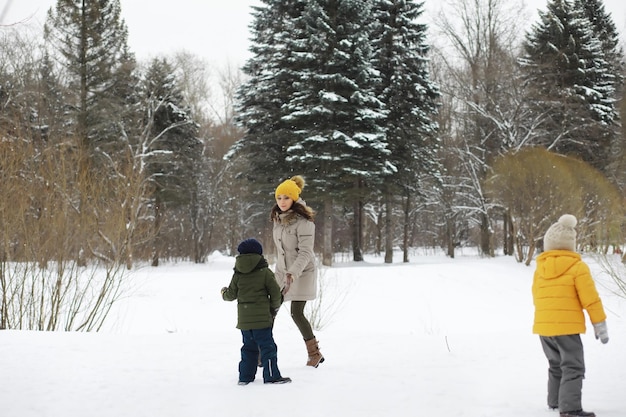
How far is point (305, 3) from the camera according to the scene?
23266mm

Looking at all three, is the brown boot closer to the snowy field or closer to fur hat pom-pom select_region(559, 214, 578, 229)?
the snowy field

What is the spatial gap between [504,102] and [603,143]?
16.6 ft

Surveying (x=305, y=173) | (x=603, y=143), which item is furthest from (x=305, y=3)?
(x=603, y=143)

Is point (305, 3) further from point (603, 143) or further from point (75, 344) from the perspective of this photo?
point (75, 344)

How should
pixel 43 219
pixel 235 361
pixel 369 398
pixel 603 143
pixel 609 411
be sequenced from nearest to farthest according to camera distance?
pixel 609 411 < pixel 369 398 < pixel 235 361 < pixel 43 219 < pixel 603 143

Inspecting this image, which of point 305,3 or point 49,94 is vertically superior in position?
point 305,3

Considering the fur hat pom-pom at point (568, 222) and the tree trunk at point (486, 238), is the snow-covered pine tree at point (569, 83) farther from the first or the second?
the fur hat pom-pom at point (568, 222)

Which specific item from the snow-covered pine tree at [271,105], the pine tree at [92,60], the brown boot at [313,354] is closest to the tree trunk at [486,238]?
the snow-covered pine tree at [271,105]

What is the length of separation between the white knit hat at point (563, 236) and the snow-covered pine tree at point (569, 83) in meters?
24.3

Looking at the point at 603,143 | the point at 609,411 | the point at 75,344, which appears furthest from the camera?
the point at 603,143

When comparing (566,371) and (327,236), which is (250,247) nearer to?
(566,371)

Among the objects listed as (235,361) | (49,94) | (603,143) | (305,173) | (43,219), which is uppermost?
(49,94)

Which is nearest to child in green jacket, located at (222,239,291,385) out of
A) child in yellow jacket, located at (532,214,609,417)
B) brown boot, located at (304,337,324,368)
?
brown boot, located at (304,337,324,368)

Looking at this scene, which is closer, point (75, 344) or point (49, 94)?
point (75, 344)
